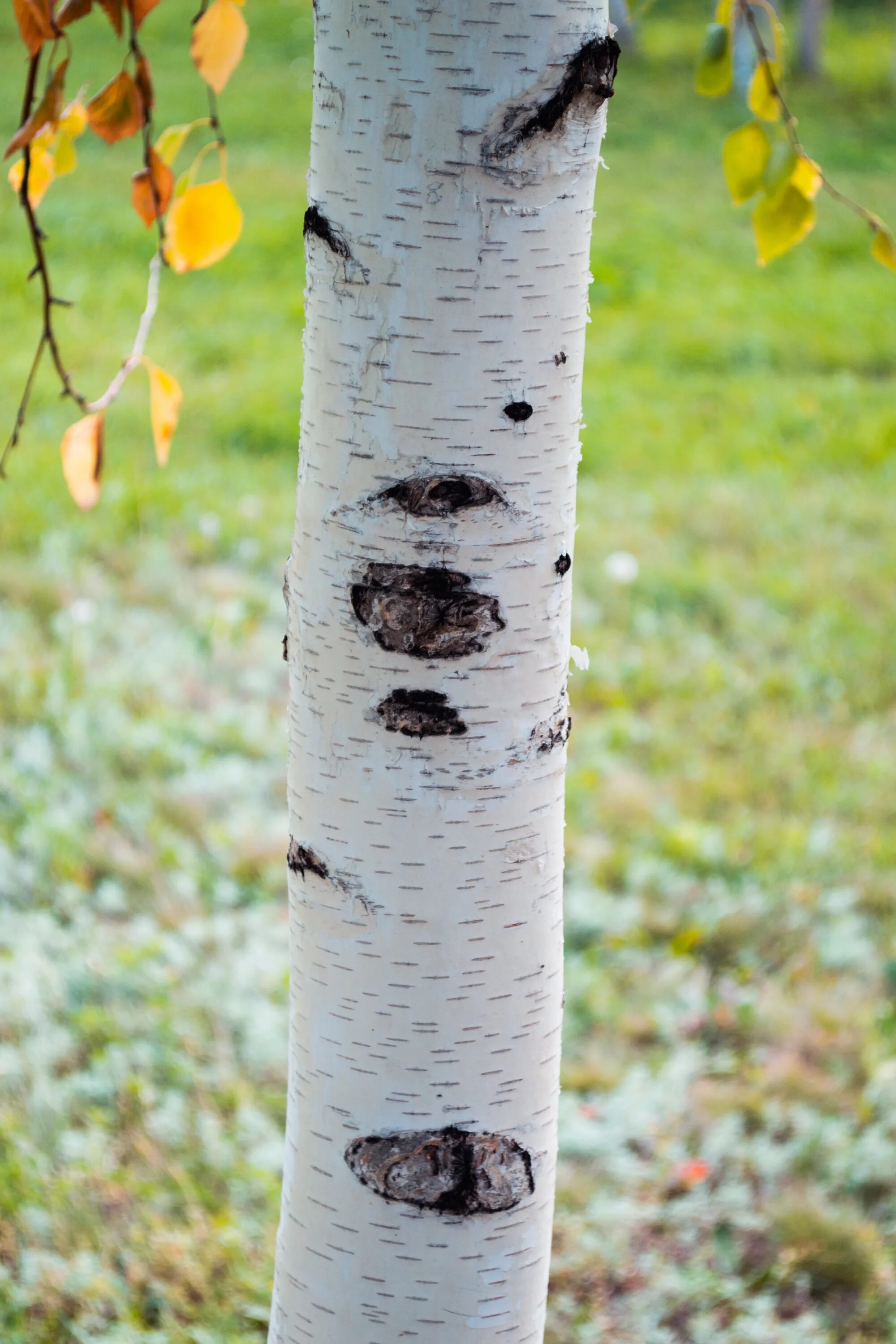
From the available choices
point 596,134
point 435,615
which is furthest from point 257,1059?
point 596,134

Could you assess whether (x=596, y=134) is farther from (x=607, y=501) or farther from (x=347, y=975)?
(x=607, y=501)

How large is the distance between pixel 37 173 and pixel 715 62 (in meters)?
0.82

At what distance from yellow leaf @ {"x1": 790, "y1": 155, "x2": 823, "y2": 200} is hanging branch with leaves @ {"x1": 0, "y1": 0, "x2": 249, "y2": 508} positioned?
0.63 metres

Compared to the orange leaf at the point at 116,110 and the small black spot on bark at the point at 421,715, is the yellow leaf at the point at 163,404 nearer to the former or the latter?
the orange leaf at the point at 116,110

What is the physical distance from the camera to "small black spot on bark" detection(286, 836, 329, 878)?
3.40 ft

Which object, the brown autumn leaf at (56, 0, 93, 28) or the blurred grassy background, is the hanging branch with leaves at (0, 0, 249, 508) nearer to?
the brown autumn leaf at (56, 0, 93, 28)

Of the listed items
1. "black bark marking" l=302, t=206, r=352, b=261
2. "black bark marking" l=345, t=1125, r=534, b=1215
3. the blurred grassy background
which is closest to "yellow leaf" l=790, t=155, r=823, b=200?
"black bark marking" l=302, t=206, r=352, b=261

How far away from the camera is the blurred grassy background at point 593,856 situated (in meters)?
1.99

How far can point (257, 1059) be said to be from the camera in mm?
2365

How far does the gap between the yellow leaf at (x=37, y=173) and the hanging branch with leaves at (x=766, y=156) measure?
2.52ft

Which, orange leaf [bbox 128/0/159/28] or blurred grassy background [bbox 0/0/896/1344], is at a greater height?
orange leaf [bbox 128/0/159/28]

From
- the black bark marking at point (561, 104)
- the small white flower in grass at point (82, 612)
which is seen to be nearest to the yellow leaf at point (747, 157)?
the black bark marking at point (561, 104)

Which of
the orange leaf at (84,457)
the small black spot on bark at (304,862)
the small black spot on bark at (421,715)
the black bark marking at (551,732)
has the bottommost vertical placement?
the small black spot on bark at (304,862)

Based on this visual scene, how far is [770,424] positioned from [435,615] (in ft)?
17.7
